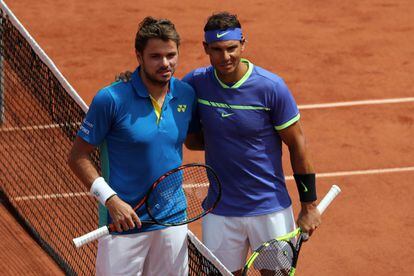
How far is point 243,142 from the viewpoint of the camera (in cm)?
663

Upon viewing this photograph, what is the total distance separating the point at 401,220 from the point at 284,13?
6.76m

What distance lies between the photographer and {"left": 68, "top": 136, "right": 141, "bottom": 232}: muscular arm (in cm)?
598

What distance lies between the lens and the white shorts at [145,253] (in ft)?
20.5

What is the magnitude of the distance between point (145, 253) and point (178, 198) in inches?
15.9

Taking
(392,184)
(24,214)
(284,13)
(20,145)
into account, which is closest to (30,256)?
(24,214)

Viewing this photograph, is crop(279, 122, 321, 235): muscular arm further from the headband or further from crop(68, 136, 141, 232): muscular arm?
crop(68, 136, 141, 232): muscular arm

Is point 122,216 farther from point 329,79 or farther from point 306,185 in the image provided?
point 329,79

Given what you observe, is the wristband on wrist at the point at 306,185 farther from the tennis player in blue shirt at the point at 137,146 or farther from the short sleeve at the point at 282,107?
the tennis player in blue shirt at the point at 137,146

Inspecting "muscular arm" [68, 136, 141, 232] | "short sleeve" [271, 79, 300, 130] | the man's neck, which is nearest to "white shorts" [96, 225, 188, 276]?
"muscular arm" [68, 136, 141, 232]

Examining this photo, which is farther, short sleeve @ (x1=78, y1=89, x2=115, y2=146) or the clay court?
the clay court

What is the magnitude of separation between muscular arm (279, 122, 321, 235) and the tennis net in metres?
2.00

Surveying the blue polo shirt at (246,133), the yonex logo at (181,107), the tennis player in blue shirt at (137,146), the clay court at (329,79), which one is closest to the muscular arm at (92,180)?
the tennis player in blue shirt at (137,146)

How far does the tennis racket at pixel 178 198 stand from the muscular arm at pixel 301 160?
0.54 metres

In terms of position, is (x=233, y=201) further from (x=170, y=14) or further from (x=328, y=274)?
(x=170, y=14)
